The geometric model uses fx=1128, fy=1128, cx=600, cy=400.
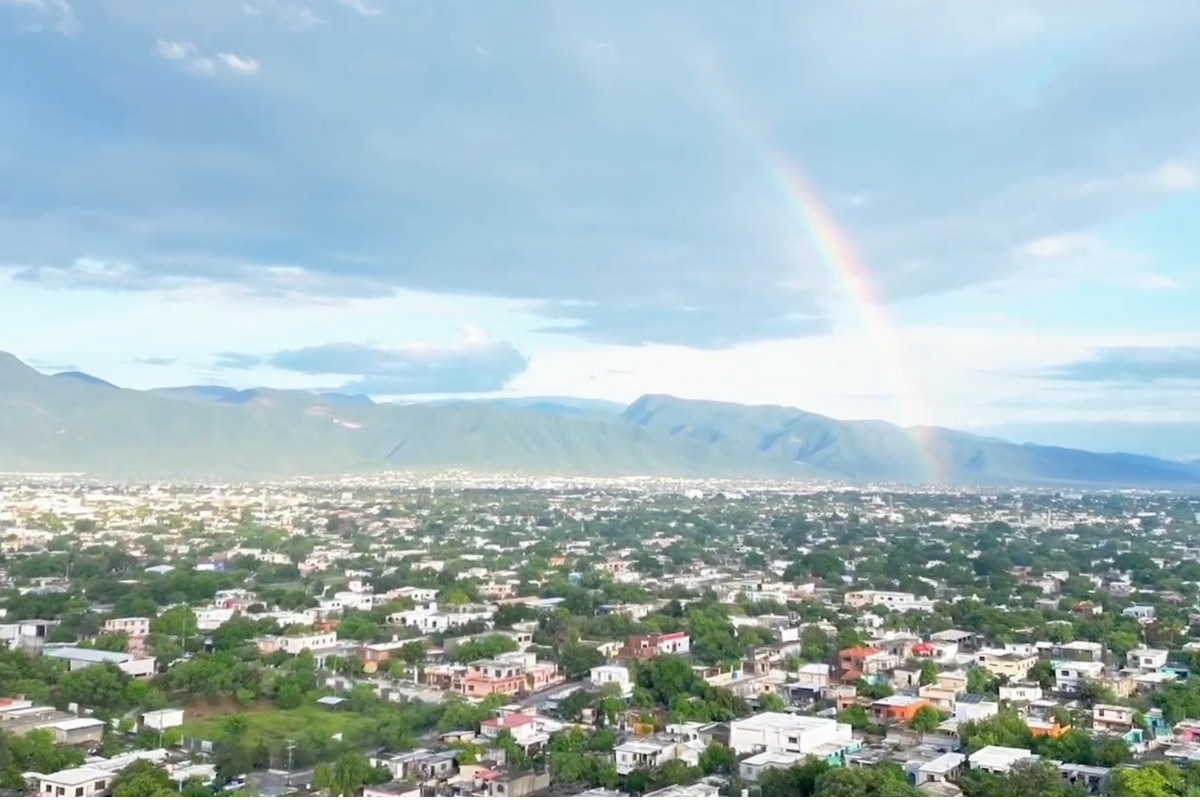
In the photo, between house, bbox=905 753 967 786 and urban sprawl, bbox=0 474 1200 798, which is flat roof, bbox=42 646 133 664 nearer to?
urban sprawl, bbox=0 474 1200 798

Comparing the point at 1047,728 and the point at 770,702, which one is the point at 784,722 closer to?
the point at 770,702

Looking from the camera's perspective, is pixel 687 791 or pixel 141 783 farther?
pixel 687 791

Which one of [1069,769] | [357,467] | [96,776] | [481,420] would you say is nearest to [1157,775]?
[1069,769]

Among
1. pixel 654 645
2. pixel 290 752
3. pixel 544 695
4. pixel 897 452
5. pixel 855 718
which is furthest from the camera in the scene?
pixel 897 452

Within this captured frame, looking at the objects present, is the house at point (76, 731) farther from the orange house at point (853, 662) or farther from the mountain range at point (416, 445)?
the mountain range at point (416, 445)

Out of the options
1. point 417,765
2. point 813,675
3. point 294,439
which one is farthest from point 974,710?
point 294,439

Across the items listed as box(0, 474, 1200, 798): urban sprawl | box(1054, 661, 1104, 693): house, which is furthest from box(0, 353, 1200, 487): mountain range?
box(1054, 661, 1104, 693): house

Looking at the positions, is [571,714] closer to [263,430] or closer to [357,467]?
[357,467]
